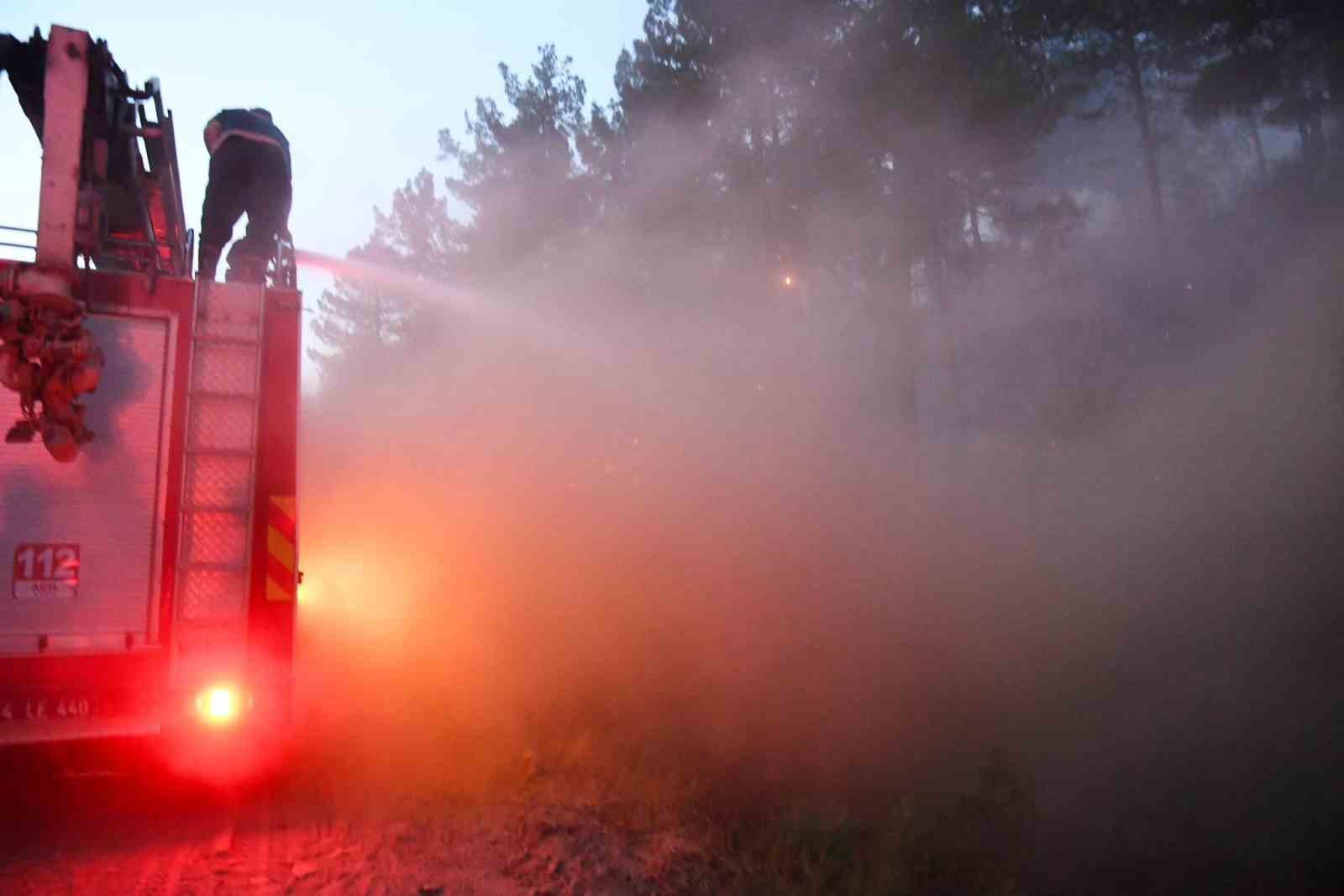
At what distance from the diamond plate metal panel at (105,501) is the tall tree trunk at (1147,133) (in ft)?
75.4

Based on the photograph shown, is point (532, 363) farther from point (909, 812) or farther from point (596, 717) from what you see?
point (909, 812)

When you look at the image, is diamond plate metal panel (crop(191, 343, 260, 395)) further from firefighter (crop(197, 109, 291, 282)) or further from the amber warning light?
firefighter (crop(197, 109, 291, 282))

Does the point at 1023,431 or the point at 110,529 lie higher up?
the point at 1023,431

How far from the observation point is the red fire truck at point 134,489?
3.65 meters

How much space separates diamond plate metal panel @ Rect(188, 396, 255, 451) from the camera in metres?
4.05

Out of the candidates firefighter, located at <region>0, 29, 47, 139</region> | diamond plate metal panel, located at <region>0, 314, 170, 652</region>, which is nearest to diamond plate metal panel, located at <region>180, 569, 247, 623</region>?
diamond plate metal panel, located at <region>0, 314, 170, 652</region>

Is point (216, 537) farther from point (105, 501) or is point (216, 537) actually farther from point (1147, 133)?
point (1147, 133)

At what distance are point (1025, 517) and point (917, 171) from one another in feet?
21.4

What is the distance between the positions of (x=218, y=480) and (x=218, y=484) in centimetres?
2

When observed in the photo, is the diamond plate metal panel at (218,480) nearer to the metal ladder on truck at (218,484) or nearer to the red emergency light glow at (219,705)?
the metal ladder on truck at (218,484)

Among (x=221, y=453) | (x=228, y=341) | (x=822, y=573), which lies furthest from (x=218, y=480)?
(x=822, y=573)

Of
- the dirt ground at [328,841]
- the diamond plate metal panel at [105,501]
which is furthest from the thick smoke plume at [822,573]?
the diamond plate metal panel at [105,501]

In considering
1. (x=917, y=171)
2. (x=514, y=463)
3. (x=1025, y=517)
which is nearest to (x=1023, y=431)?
(x=1025, y=517)

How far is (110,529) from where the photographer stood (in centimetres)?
387
